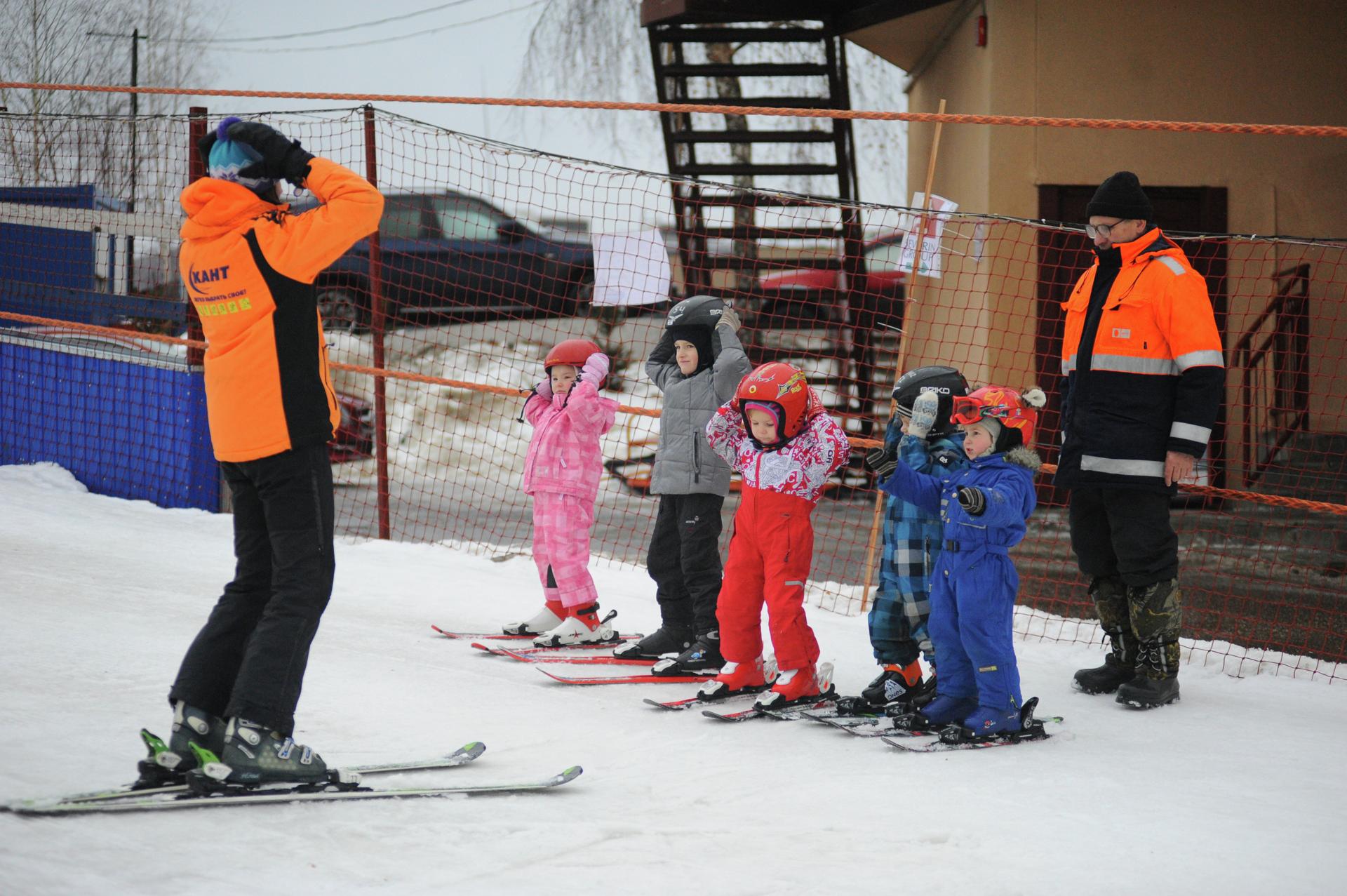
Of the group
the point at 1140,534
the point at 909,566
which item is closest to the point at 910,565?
the point at 909,566

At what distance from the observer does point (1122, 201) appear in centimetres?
459

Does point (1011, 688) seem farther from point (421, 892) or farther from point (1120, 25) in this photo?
point (1120, 25)

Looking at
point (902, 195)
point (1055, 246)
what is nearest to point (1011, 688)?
point (1055, 246)

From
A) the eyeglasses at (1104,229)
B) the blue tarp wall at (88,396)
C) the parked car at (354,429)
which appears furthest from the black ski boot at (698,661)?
the parked car at (354,429)

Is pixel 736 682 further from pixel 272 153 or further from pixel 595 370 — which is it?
pixel 272 153

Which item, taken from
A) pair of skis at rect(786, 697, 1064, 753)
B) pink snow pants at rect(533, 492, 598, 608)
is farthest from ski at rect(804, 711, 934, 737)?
pink snow pants at rect(533, 492, 598, 608)

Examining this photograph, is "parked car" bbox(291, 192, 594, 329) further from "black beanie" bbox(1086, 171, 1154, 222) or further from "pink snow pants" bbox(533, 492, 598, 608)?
"black beanie" bbox(1086, 171, 1154, 222)

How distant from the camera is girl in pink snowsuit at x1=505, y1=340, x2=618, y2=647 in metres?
5.45

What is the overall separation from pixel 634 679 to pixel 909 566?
1171 millimetres

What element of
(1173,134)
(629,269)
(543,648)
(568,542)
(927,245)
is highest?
(1173,134)

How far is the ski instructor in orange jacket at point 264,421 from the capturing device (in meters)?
3.21

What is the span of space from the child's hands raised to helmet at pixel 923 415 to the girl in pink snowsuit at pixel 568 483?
1775 millimetres

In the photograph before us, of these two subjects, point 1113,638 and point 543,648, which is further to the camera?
point 543,648

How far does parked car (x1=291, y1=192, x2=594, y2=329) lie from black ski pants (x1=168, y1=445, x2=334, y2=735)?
8589mm
